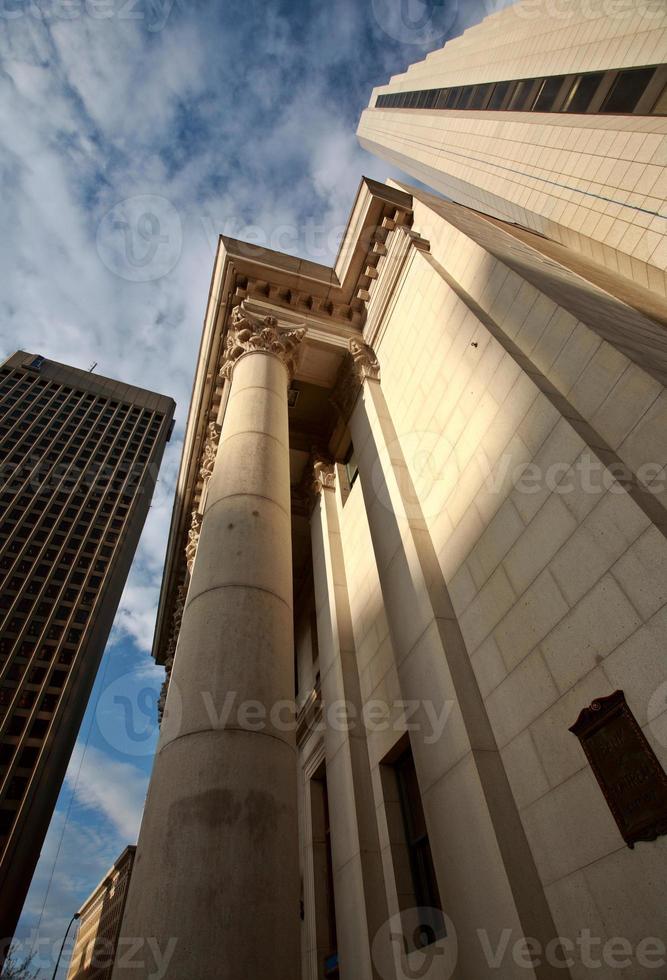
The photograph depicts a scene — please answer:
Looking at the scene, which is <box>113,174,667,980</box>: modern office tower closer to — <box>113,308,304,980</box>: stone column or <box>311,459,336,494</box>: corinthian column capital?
<box>113,308,304,980</box>: stone column

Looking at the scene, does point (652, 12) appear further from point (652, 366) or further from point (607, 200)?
point (652, 366)

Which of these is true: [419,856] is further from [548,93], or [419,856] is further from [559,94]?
[548,93]

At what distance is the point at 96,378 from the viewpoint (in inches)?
4168

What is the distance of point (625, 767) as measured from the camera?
5.24 meters

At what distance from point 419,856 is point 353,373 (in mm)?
12937

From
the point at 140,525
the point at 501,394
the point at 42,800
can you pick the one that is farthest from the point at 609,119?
the point at 140,525

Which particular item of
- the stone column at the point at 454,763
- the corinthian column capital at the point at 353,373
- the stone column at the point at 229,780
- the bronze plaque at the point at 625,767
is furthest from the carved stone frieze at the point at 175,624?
the bronze plaque at the point at 625,767

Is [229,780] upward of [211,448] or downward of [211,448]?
downward

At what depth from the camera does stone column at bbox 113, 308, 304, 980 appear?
455 centimetres

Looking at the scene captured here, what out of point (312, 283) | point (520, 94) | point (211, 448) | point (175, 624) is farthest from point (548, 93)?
point (175, 624)

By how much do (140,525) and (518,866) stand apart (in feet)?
301

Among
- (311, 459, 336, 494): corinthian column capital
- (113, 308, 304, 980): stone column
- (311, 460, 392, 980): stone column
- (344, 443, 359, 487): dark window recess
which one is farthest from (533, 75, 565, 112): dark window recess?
(113, 308, 304, 980): stone column

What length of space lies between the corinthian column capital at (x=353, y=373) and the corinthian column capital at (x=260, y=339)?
1.90 m

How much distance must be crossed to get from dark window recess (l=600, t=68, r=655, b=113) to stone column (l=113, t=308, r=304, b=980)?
20947mm
